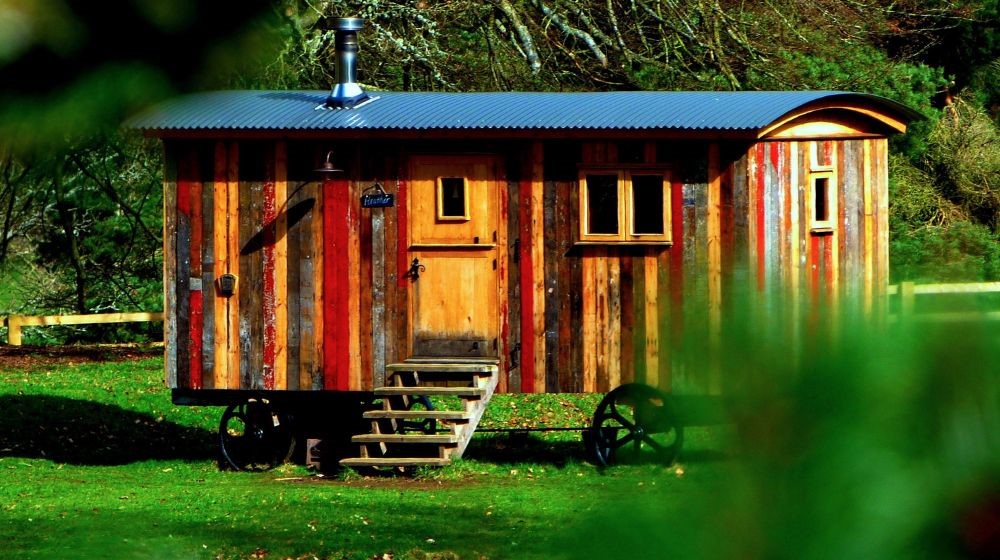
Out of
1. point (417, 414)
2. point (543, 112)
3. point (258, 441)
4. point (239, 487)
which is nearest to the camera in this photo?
point (417, 414)

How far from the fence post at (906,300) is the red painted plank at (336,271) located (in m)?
12.1

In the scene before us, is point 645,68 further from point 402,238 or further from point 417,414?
point 417,414

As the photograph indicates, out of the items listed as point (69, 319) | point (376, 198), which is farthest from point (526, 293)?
point (69, 319)

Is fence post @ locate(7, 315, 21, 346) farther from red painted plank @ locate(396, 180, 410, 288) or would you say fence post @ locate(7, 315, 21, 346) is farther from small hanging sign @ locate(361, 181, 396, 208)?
red painted plank @ locate(396, 180, 410, 288)

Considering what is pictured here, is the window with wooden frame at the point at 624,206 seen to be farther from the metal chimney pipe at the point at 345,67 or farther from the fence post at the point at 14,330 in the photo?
the fence post at the point at 14,330

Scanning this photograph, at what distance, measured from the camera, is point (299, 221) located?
12.7 metres

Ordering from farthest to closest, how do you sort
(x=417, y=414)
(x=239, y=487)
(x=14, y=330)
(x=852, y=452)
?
(x=14, y=330) < (x=239, y=487) < (x=417, y=414) < (x=852, y=452)

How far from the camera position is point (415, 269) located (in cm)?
1253

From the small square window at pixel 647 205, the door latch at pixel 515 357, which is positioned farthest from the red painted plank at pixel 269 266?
the small square window at pixel 647 205

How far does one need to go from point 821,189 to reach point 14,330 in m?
14.8

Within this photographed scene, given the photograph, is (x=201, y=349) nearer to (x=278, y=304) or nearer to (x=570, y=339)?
(x=278, y=304)

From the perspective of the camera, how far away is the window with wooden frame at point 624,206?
12.3 meters

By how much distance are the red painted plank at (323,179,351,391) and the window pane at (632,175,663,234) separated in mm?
2625

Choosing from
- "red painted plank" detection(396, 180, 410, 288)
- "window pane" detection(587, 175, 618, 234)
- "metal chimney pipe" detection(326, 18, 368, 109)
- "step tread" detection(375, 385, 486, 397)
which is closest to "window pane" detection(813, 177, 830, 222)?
"window pane" detection(587, 175, 618, 234)
